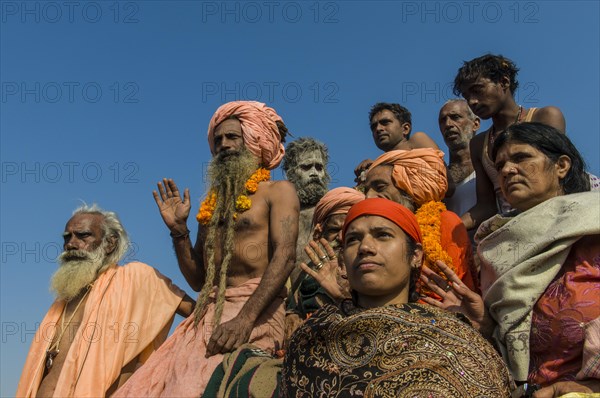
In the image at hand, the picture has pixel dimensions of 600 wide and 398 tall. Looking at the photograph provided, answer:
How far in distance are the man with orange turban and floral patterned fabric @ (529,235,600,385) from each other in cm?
105

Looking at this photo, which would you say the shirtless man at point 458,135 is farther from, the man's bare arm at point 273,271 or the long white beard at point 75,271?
the long white beard at point 75,271

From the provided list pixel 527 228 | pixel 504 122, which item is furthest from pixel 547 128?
pixel 504 122

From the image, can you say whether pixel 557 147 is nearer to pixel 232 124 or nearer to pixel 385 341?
pixel 385 341

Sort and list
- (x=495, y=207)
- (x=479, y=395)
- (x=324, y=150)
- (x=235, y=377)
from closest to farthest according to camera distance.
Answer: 1. (x=479, y=395)
2. (x=235, y=377)
3. (x=495, y=207)
4. (x=324, y=150)

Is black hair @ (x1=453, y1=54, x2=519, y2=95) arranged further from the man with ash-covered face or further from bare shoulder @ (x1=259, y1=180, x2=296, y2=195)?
the man with ash-covered face

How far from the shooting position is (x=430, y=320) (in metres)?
3.85

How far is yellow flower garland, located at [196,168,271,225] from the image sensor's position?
572 cm

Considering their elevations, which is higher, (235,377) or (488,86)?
(488,86)

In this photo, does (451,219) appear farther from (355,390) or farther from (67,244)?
(67,244)

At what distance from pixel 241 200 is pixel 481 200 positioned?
194 centimetres

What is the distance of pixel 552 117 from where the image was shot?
5320 mm

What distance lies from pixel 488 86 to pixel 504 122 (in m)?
0.32

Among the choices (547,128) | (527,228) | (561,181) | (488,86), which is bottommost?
(527,228)

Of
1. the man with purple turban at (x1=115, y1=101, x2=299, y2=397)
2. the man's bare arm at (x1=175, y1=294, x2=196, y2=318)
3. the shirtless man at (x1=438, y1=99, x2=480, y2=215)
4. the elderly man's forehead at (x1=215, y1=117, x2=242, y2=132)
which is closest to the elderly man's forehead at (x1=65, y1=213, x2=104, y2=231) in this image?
the man with purple turban at (x1=115, y1=101, x2=299, y2=397)
